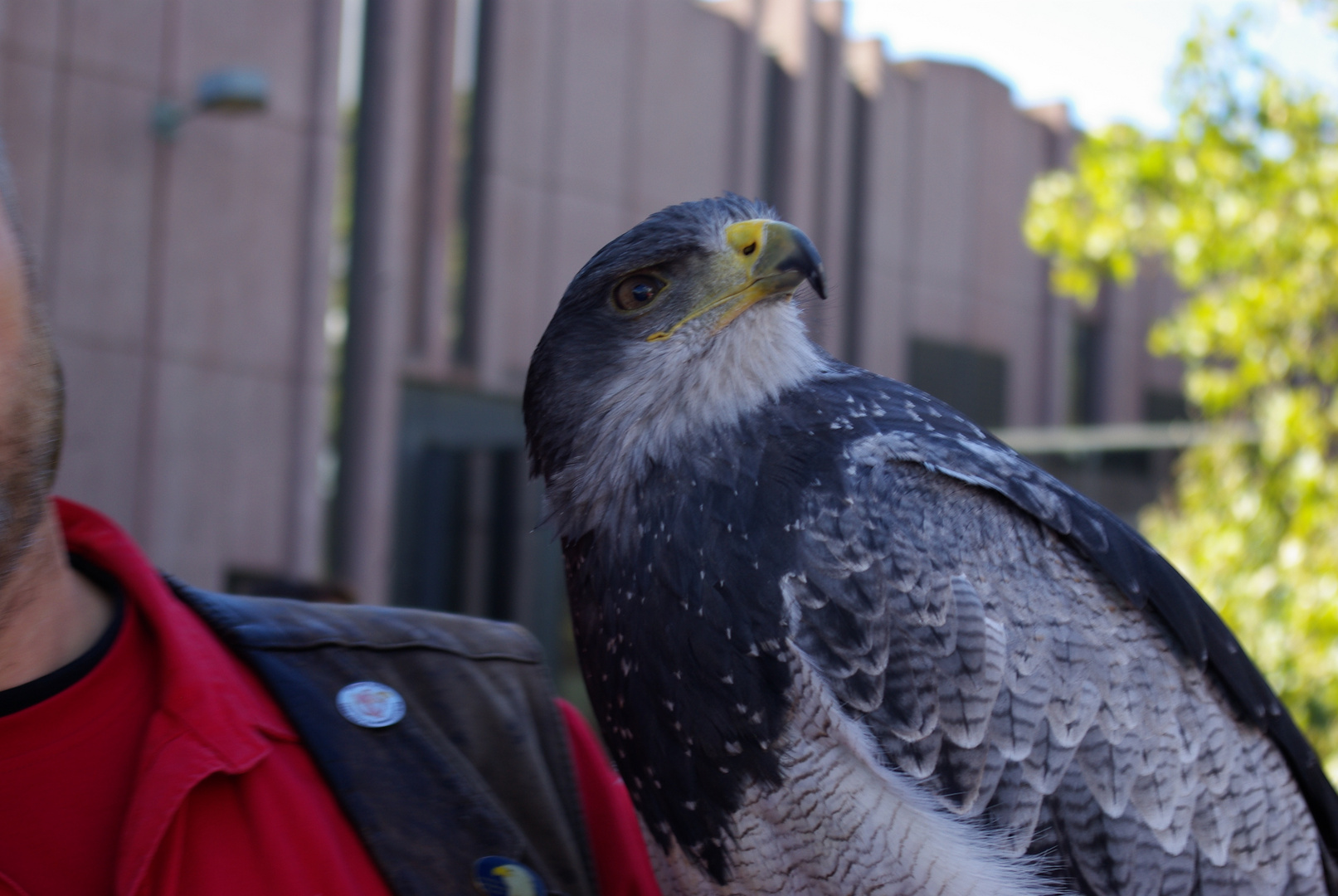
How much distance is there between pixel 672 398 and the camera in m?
2.29

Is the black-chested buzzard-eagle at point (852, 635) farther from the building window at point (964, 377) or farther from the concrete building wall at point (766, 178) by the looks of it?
the building window at point (964, 377)

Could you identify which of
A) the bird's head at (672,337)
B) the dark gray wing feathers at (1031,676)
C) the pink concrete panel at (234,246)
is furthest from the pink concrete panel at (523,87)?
the dark gray wing feathers at (1031,676)

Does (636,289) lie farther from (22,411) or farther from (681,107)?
(681,107)

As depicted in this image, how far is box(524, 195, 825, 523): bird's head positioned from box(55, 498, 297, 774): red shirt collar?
606 millimetres

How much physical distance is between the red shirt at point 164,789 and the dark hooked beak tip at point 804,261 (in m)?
1.09

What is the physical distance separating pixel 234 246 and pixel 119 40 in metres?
1.54

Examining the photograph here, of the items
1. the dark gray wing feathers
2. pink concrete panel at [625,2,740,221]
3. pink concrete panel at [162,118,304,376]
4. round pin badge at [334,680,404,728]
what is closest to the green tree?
the dark gray wing feathers

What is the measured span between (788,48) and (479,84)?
461 cm

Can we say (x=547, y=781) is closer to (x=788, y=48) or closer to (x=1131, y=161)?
(x=1131, y=161)

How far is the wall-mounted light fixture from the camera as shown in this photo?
8570mm

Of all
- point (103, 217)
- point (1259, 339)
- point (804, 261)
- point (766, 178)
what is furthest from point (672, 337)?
point (766, 178)

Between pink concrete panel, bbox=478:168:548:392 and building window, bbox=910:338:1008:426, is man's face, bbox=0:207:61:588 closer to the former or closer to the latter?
pink concrete panel, bbox=478:168:548:392

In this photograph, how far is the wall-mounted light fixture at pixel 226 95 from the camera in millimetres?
8570

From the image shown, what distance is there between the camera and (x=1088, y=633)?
2100 millimetres
